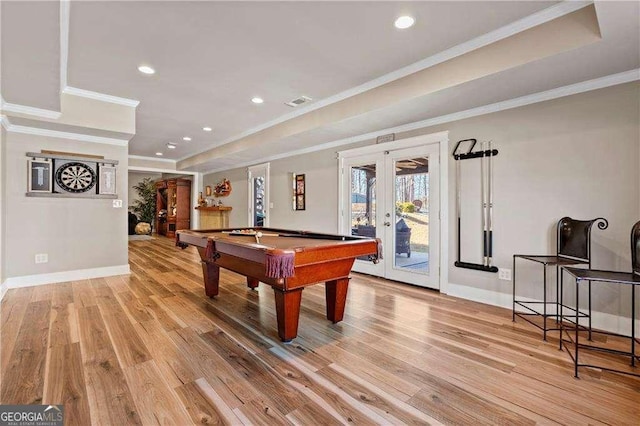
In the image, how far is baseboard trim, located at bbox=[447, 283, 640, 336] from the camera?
258 cm

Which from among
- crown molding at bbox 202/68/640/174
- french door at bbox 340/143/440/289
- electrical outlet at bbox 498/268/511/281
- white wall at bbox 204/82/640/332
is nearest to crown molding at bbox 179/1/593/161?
crown molding at bbox 202/68/640/174

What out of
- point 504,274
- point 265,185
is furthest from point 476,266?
point 265,185

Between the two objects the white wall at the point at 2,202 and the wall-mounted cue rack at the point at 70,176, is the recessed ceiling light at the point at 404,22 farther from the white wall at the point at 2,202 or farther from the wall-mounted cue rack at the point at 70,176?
the white wall at the point at 2,202

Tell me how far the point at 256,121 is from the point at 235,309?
3.15 m

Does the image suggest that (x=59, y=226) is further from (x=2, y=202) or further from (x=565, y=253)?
(x=565, y=253)

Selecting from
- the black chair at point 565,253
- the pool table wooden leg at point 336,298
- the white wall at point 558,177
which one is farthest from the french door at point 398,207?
the pool table wooden leg at point 336,298

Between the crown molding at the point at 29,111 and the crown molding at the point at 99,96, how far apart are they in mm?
317

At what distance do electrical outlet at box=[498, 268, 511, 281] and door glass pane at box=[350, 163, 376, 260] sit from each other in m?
1.83

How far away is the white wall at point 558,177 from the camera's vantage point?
2590 mm

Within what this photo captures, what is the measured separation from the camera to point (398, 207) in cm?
435

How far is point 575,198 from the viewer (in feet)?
9.27

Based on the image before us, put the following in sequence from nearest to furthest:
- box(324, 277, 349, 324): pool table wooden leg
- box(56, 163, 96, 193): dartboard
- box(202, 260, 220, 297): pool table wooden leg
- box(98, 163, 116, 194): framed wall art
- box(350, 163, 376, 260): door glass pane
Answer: box(324, 277, 349, 324): pool table wooden leg, box(202, 260, 220, 297): pool table wooden leg, box(56, 163, 96, 193): dartboard, box(98, 163, 116, 194): framed wall art, box(350, 163, 376, 260): door glass pane

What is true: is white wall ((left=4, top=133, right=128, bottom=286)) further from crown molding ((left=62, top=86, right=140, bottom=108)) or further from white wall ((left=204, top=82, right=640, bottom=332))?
white wall ((left=204, top=82, right=640, bottom=332))

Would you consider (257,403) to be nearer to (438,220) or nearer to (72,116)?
(438,220)
